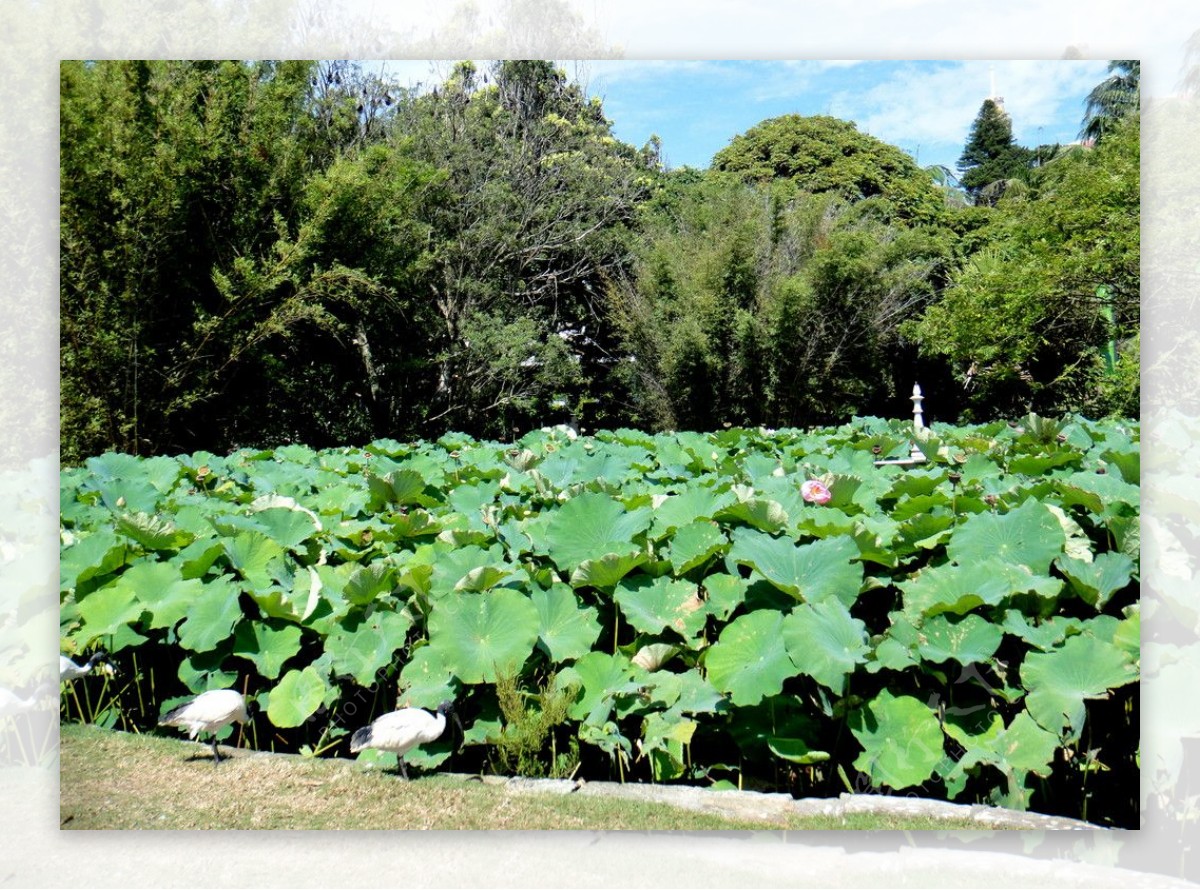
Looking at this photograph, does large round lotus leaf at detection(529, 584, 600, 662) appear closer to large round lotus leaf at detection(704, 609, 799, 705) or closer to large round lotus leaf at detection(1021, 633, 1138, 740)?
large round lotus leaf at detection(704, 609, 799, 705)

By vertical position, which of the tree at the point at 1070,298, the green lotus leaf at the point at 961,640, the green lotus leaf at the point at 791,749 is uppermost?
the tree at the point at 1070,298

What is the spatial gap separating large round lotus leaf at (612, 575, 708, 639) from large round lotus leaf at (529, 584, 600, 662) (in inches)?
3.4

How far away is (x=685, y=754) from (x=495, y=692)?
45 centimetres

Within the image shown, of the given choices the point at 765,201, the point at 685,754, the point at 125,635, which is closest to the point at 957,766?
the point at 685,754

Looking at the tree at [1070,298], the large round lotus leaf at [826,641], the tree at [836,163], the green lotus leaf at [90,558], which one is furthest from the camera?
the tree at [836,163]

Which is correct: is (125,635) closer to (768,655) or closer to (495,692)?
(495,692)

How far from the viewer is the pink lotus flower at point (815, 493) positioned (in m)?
2.71

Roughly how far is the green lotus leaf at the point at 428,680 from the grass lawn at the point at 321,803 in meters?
0.18

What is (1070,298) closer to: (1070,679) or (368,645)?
(1070,679)

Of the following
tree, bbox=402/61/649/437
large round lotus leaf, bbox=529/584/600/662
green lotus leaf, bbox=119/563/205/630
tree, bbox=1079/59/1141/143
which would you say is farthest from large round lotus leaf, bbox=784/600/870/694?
tree, bbox=402/61/649/437

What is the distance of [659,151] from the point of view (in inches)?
585

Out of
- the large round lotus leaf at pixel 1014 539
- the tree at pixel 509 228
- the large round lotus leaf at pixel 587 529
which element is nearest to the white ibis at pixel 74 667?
the large round lotus leaf at pixel 587 529

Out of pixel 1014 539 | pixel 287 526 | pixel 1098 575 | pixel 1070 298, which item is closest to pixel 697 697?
pixel 1014 539

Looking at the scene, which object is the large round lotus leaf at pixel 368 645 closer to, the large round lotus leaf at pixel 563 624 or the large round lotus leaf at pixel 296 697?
the large round lotus leaf at pixel 296 697
